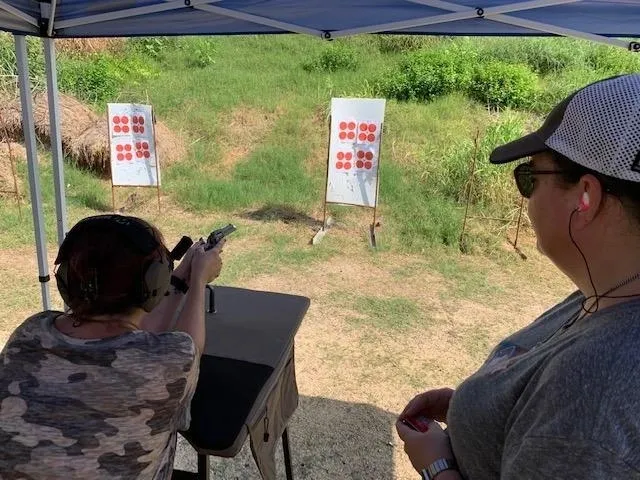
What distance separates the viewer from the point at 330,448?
2.50 m

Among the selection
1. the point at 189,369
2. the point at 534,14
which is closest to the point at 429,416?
the point at 189,369

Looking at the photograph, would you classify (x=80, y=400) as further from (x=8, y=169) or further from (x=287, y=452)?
(x=8, y=169)

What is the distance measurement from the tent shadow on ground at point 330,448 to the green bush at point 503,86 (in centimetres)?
635

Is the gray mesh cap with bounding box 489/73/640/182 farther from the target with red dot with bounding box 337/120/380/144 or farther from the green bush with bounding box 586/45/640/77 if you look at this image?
the green bush with bounding box 586/45/640/77

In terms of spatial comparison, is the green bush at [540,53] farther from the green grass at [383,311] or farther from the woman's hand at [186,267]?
the woman's hand at [186,267]

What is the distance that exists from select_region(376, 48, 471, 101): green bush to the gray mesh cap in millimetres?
7901

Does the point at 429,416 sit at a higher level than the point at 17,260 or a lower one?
higher

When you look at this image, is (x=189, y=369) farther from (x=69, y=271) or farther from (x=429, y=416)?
(x=429, y=416)

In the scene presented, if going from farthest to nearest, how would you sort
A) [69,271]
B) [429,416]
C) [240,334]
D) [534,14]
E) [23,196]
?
[23,196] < [534,14] < [240,334] < [429,416] < [69,271]

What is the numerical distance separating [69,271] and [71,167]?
21.0 ft

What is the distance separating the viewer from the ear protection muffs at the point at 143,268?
1.00 meters

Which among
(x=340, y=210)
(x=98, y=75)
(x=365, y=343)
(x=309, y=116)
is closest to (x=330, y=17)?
(x=365, y=343)

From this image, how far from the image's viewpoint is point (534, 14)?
6.82ft

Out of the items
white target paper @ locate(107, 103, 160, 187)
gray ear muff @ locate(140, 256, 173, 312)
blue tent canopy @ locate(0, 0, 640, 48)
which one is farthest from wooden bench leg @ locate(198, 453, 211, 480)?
white target paper @ locate(107, 103, 160, 187)
